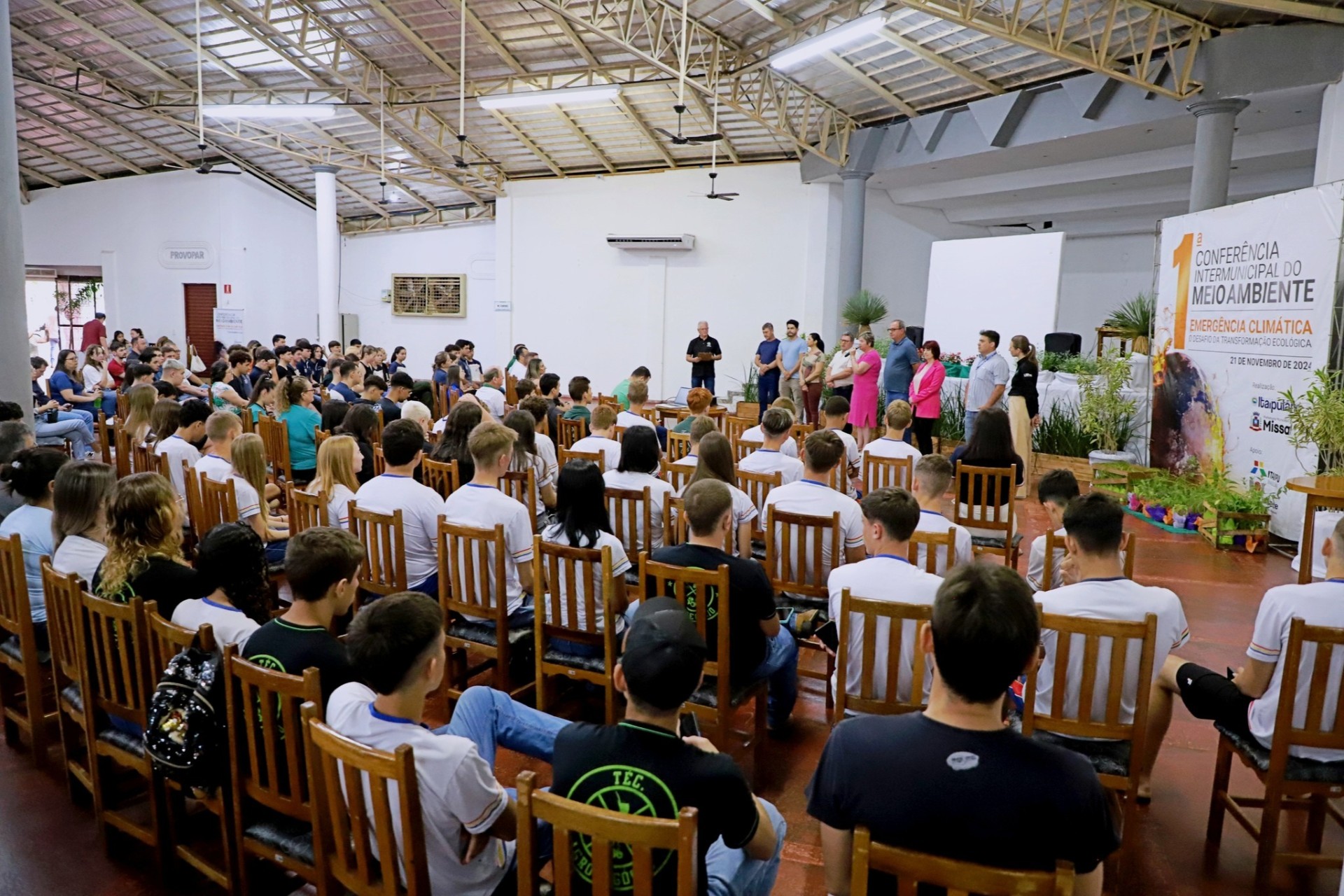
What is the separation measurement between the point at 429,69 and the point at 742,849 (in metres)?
13.0

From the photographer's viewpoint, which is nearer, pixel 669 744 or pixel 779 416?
pixel 669 744

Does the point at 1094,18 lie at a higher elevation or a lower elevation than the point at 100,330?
higher

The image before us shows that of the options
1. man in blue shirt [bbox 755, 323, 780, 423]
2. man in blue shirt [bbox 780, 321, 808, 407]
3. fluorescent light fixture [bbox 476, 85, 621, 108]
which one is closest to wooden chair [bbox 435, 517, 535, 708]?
man in blue shirt [bbox 780, 321, 808, 407]

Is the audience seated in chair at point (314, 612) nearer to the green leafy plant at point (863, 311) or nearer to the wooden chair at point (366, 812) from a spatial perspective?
the wooden chair at point (366, 812)

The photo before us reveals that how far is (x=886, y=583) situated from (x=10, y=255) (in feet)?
17.8

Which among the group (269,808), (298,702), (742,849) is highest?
(298,702)

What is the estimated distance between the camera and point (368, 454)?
5.21m

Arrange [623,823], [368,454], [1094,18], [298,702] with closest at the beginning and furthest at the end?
[623,823], [298,702], [368,454], [1094,18]

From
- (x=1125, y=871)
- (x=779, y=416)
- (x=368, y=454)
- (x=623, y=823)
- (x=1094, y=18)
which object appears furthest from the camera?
(x=1094, y=18)

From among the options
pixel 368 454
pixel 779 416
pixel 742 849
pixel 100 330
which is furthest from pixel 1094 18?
pixel 100 330

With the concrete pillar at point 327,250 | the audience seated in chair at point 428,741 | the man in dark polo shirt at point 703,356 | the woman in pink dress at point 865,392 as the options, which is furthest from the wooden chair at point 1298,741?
the concrete pillar at point 327,250

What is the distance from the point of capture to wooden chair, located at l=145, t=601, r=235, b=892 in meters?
2.05

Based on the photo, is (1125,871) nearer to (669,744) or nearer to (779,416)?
(669,744)

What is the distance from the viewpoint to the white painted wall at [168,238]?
16562 millimetres
